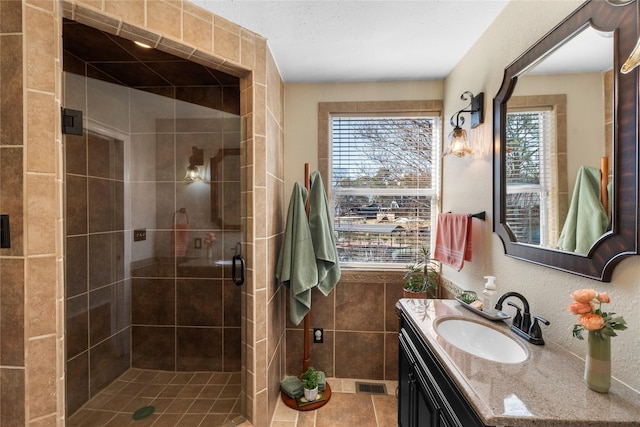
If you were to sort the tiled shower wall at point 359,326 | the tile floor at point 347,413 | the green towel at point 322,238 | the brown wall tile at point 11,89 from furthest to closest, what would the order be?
the tiled shower wall at point 359,326 → the green towel at point 322,238 → the tile floor at point 347,413 → the brown wall tile at point 11,89

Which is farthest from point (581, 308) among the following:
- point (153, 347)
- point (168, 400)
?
point (153, 347)

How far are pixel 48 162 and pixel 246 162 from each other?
0.82 metres

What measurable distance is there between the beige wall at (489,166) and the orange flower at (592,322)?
0.16 metres

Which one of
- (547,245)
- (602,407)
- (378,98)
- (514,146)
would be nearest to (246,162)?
Answer: (378,98)

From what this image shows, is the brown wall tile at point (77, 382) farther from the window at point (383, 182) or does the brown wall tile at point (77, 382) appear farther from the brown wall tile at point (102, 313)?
the window at point (383, 182)

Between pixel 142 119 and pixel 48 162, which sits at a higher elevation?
pixel 142 119

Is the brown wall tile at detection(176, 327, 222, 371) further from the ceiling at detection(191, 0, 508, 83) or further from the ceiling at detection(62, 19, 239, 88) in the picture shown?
the ceiling at detection(191, 0, 508, 83)

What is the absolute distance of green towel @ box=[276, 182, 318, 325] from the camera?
1.75 m

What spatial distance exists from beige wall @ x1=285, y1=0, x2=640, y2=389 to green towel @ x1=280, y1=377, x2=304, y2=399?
132 cm

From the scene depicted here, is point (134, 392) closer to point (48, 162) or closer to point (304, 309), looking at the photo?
point (304, 309)

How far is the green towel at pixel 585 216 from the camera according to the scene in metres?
0.85

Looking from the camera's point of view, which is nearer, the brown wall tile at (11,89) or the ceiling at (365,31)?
the brown wall tile at (11,89)

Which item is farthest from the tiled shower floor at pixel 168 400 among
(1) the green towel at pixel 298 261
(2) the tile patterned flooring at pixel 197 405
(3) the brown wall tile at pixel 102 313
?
(1) the green towel at pixel 298 261

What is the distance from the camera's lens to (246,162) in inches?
61.7
